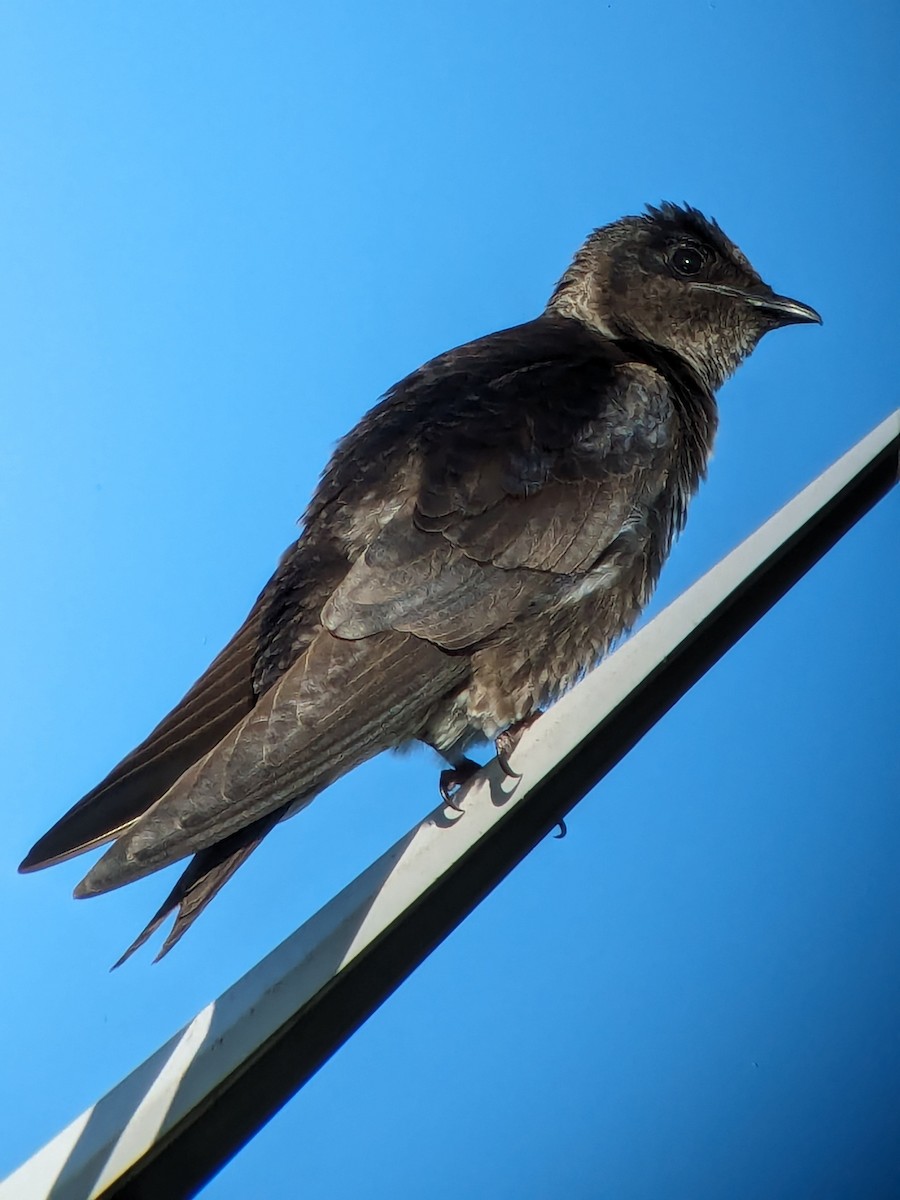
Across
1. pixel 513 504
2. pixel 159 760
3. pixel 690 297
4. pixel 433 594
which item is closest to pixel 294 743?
pixel 159 760

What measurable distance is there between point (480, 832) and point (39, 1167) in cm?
38

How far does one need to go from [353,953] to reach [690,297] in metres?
1.01

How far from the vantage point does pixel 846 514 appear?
1.42 metres

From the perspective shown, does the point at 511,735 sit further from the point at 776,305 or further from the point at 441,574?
the point at 776,305

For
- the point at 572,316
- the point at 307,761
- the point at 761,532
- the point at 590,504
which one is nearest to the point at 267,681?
the point at 307,761

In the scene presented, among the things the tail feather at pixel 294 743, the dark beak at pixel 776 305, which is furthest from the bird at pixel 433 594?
the dark beak at pixel 776 305

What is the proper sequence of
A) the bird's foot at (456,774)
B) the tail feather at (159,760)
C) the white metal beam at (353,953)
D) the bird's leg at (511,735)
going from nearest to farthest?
the white metal beam at (353,953), the tail feather at (159,760), the bird's leg at (511,735), the bird's foot at (456,774)

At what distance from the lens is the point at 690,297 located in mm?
1459

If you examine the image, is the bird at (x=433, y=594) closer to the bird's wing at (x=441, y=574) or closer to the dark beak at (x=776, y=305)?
the bird's wing at (x=441, y=574)

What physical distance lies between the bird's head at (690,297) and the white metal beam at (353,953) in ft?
1.43

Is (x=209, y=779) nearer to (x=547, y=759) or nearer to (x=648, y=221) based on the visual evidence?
(x=547, y=759)

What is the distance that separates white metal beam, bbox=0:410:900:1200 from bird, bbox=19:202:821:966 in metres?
0.07

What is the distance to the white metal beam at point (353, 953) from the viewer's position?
2.21 feet

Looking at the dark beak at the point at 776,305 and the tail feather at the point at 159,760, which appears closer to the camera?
the tail feather at the point at 159,760
